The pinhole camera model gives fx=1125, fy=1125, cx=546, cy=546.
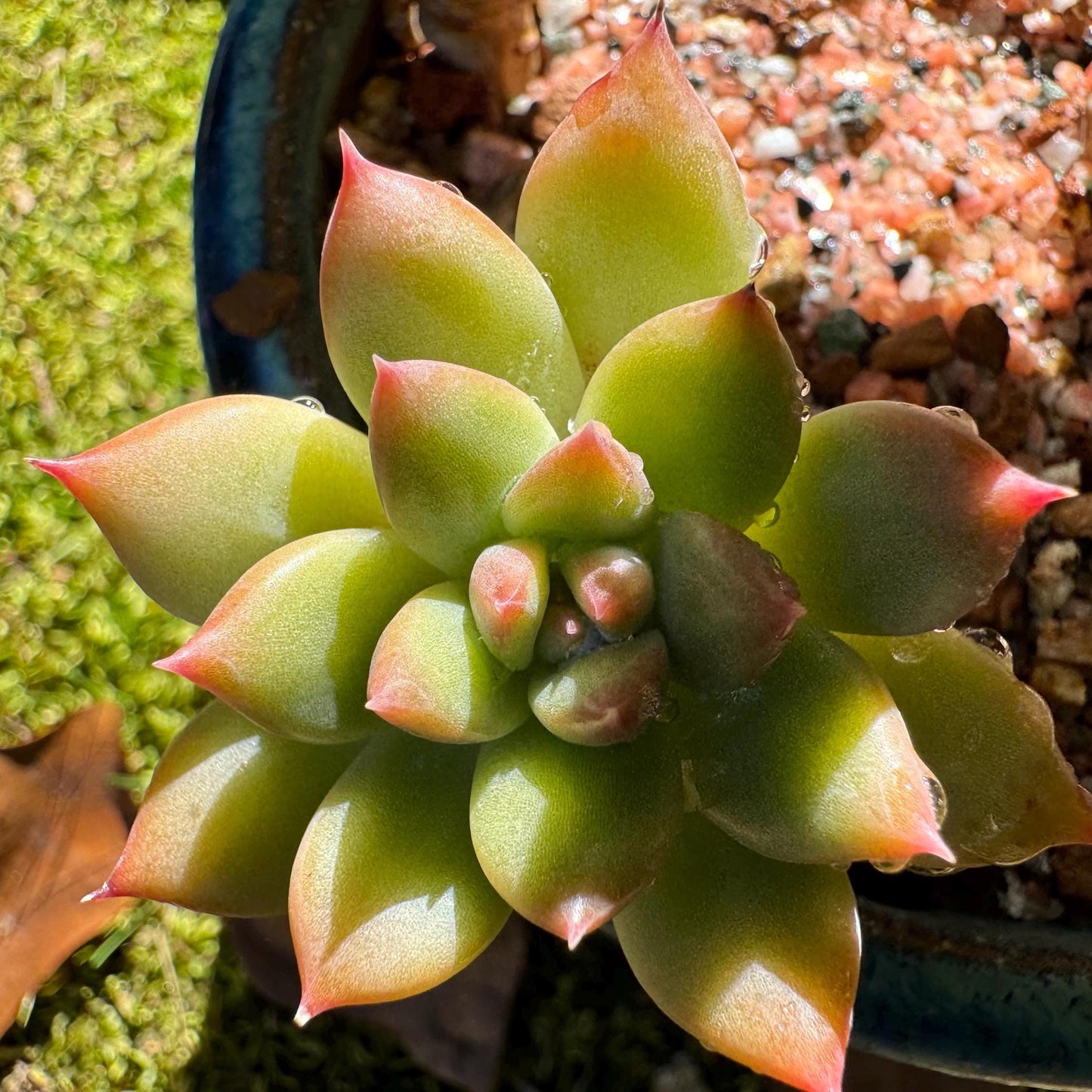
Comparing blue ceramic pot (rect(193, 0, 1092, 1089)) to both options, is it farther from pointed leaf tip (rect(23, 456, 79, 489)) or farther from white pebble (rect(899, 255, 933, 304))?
white pebble (rect(899, 255, 933, 304))

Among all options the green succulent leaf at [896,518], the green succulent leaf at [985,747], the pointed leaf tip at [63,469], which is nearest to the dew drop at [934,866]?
the green succulent leaf at [985,747]

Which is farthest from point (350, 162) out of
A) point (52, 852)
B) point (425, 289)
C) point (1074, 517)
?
point (52, 852)

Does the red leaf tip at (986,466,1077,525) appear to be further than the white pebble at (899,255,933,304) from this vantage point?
No

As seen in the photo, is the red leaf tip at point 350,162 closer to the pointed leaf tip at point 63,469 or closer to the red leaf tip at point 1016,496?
the pointed leaf tip at point 63,469

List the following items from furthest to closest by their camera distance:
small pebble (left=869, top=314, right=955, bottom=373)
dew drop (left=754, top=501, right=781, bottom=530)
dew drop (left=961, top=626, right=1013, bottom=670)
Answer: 1. small pebble (left=869, top=314, right=955, bottom=373)
2. dew drop (left=961, top=626, right=1013, bottom=670)
3. dew drop (left=754, top=501, right=781, bottom=530)

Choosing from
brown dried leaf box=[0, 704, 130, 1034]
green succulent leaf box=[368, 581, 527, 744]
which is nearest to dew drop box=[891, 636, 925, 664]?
green succulent leaf box=[368, 581, 527, 744]

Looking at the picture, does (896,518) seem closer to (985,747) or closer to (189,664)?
(985,747)

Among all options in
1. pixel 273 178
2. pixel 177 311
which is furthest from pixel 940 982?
pixel 177 311

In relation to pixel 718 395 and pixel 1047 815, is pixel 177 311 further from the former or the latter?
pixel 1047 815
